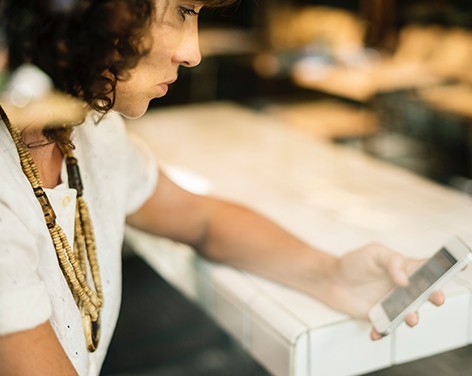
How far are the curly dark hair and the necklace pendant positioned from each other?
0.36 meters

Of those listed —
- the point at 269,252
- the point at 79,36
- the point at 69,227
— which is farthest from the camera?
the point at 269,252

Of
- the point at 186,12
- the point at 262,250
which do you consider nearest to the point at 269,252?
the point at 262,250

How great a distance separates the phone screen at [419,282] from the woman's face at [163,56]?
17.3 inches

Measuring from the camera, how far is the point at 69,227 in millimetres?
1023

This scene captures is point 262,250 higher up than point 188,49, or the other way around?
point 188,49

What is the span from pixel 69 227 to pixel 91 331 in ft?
0.53

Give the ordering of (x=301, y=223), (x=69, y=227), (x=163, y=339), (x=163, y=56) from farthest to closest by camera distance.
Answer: (x=163, y=339) → (x=301, y=223) → (x=69, y=227) → (x=163, y=56)

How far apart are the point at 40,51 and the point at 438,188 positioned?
1075 mm

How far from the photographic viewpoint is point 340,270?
1.15 m

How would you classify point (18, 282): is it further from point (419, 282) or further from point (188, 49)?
point (419, 282)

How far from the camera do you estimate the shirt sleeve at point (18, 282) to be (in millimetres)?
805

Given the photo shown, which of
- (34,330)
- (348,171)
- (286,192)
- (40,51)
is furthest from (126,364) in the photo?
(40,51)

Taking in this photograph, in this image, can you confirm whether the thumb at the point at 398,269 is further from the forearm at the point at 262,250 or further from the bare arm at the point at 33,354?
the bare arm at the point at 33,354

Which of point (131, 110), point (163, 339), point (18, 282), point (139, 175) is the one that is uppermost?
point (131, 110)
